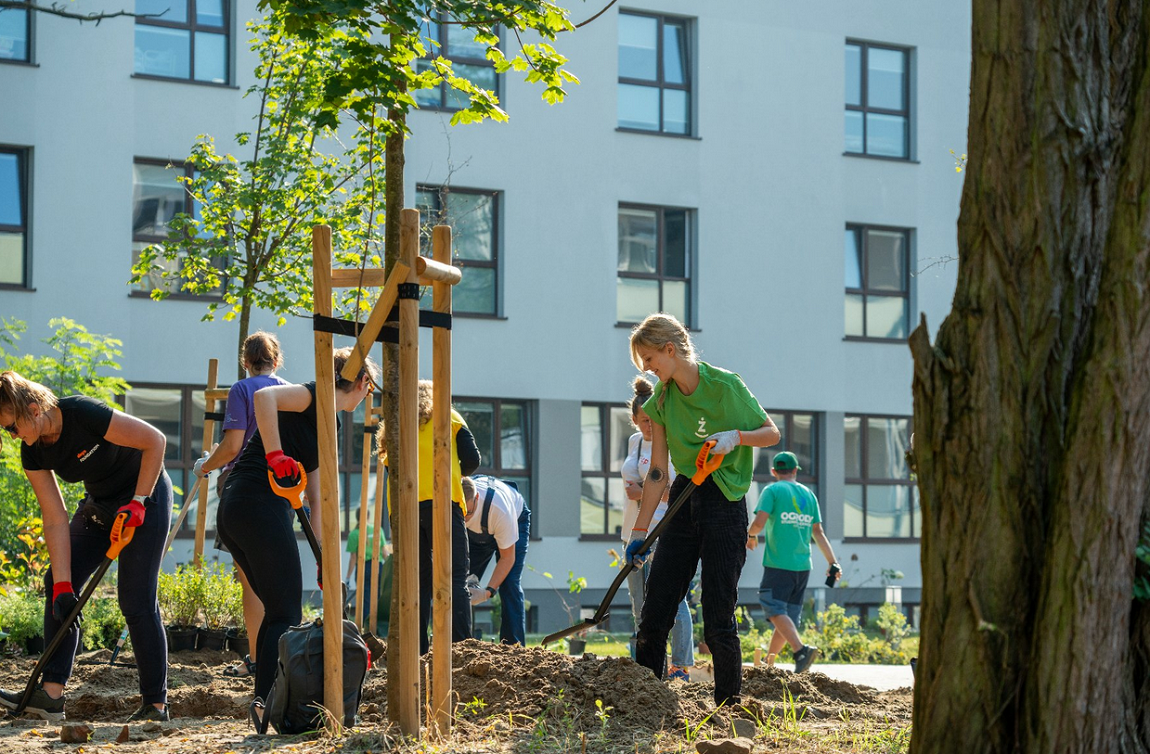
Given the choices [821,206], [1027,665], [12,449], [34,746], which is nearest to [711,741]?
[1027,665]

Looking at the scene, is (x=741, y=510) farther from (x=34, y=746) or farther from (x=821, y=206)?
(x=821, y=206)

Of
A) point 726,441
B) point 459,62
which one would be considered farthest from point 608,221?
point 726,441

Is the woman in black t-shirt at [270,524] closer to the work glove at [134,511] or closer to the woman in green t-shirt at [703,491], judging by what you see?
the work glove at [134,511]

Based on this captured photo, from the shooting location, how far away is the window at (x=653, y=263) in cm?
1738

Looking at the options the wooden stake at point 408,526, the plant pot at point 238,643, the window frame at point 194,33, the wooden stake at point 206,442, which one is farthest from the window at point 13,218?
the wooden stake at point 408,526

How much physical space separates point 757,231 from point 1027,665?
50.1 ft

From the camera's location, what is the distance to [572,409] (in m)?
16.7

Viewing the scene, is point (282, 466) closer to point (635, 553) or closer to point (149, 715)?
point (149, 715)

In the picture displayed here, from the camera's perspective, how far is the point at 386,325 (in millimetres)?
4473

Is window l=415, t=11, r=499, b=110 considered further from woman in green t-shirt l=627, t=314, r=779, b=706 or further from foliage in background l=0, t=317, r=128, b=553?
woman in green t-shirt l=627, t=314, r=779, b=706

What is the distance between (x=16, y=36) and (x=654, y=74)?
8335 millimetres

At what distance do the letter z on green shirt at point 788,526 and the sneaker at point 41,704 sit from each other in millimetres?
5194

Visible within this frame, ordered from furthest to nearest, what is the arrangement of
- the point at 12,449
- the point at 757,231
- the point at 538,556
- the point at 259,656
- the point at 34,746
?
the point at 757,231
the point at 538,556
the point at 12,449
the point at 259,656
the point at 34,746

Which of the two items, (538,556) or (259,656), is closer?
(259,656)
